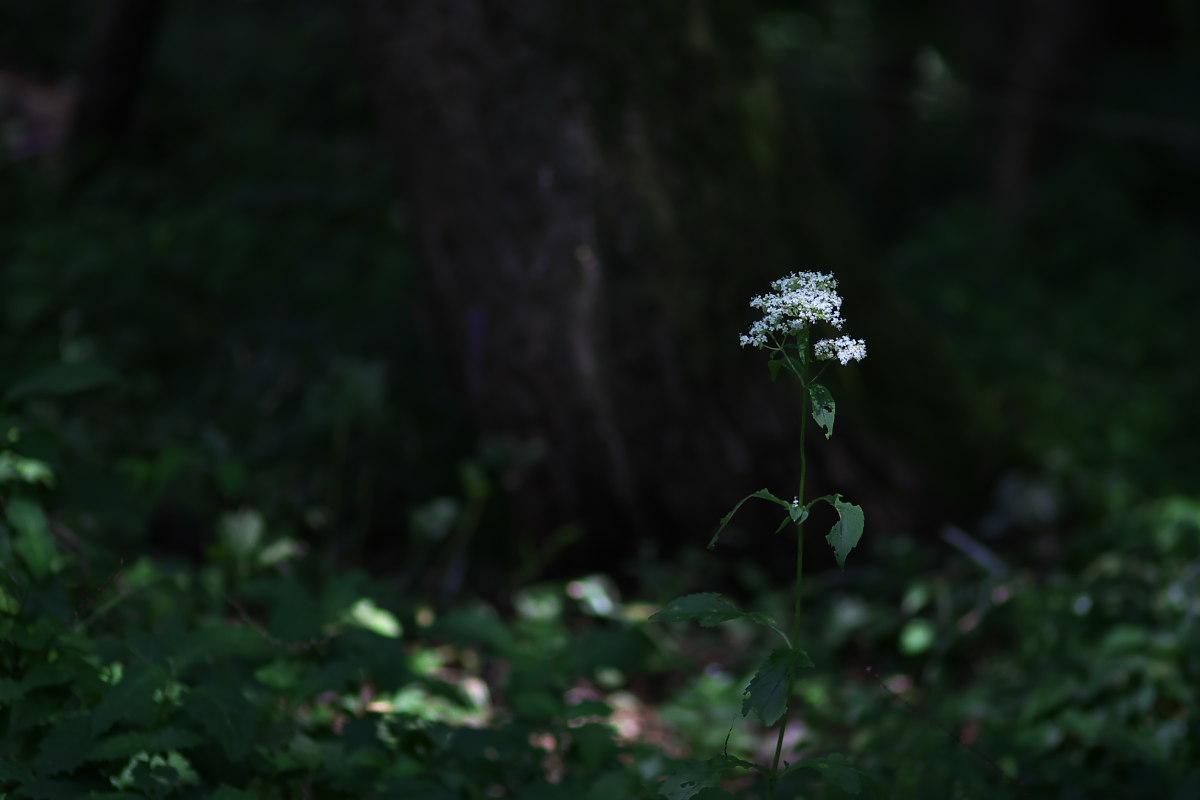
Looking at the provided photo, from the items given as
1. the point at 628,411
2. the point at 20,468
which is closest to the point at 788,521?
the point at 20,468

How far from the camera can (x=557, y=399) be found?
10.5 ft

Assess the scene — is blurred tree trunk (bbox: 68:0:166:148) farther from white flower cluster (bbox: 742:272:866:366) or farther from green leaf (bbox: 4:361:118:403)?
white flower cluster (bbox: 742:272:866:366)

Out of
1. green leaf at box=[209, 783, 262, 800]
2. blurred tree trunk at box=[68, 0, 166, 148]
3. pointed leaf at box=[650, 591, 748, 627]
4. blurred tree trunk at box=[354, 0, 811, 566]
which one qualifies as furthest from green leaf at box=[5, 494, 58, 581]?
blurred tree trunk at box=[68, 0, 166, 148]

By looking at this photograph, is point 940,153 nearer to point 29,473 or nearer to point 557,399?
point 557,399

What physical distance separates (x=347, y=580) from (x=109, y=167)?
191 inches

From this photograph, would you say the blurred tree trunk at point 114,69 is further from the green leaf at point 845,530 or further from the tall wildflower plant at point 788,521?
the green leaf at point 845,530

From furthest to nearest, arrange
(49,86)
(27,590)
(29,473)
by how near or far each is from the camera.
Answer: (49,86) < (29,473) < (27,590)

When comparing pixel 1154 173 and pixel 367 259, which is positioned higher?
pixel 1154 173

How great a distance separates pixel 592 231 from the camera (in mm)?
3107

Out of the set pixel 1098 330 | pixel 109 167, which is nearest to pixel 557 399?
pixel 1098 330

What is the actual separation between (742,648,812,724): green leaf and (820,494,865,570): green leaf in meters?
0.17

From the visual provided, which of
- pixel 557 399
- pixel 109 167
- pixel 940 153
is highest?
pixel 940 153

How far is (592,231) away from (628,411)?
54 cm

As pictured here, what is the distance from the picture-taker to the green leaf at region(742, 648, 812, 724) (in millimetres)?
1328
